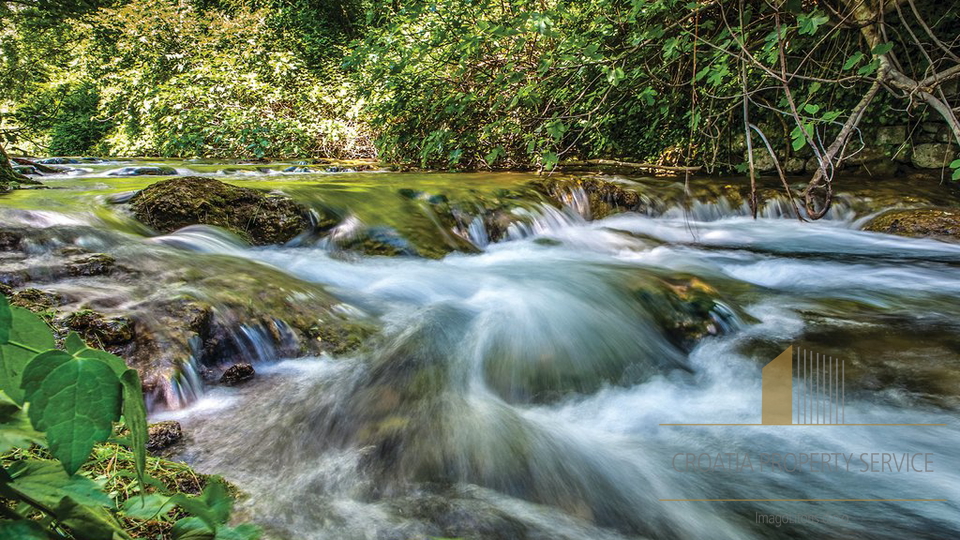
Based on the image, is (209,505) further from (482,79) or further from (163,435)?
(482,79)

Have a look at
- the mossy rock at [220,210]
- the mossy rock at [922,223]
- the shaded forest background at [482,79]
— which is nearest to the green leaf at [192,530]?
the mossy rock at [220,210]

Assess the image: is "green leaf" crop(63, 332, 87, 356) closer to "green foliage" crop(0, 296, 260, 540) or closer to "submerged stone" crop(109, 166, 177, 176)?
"green foliage" crop(0, 296, 260, 540)

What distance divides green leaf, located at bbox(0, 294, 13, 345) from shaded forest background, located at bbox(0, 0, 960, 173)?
4.15 meters

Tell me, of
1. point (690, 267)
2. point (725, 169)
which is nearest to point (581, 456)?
point (690, 267)

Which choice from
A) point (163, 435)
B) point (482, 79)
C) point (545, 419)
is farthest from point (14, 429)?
point (482, 79)

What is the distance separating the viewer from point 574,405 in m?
2.76

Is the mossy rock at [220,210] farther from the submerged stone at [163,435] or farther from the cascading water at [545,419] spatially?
the submerged stone at [163,435]

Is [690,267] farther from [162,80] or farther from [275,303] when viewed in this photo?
[162,80]

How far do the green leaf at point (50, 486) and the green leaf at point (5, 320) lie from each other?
0.75 feet

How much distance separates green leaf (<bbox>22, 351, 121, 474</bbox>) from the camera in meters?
0.58

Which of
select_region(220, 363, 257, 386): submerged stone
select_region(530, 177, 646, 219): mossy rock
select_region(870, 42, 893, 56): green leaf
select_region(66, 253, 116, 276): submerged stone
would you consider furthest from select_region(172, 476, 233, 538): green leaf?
select_region(530, 177, 646, 219): mossy rock

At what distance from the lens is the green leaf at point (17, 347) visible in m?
0.65

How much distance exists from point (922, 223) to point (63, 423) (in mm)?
7440

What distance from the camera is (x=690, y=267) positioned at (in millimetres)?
4914
